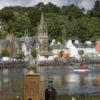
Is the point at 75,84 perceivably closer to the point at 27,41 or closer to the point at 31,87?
the point at 31,87

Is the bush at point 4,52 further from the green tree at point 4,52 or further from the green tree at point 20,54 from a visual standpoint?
the green tree at point 20,54

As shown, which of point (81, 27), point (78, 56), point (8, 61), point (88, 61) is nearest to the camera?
point (8, 61)

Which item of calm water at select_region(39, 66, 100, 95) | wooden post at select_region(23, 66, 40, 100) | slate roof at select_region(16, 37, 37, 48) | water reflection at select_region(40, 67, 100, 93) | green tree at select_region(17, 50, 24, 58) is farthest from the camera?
slate roof at select_region(16, 37, 37, 48)

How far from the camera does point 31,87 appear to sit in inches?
886

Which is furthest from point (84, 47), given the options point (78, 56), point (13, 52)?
point (13, 52)

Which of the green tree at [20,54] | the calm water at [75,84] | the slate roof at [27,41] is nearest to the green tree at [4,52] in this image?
the green tree at [20,54]

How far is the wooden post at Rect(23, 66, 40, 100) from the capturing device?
22.5 meters

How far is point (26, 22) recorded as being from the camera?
188 metres

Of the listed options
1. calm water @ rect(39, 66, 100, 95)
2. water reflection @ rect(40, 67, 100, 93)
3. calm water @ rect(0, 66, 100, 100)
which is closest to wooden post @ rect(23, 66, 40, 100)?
calm water @ rect(0, 66, 100, 100)

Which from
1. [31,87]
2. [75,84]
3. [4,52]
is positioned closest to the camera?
[31,87]

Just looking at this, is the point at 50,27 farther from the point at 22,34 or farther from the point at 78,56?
the point at 78,56

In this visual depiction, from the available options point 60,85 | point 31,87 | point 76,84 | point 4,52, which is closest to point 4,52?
point 4,52

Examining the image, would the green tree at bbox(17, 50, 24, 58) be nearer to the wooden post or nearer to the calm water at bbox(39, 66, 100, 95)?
the calm water at bbox(39, 66, 100, 95)

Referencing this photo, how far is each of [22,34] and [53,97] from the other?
15145cm
